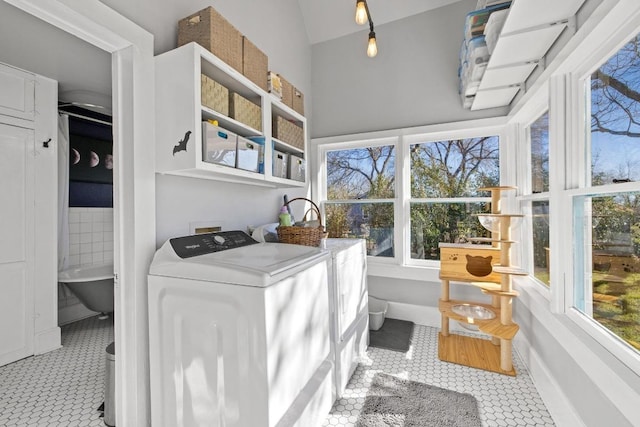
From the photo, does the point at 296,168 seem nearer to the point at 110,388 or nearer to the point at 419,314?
the point at 110,388

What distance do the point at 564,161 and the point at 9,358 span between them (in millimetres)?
4051

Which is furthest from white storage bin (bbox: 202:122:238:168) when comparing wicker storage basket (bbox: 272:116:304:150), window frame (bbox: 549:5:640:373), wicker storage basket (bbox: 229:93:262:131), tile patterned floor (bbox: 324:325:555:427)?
window frame (bbox: 549:5:640:373)

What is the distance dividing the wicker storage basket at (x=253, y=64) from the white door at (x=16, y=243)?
2.13 m

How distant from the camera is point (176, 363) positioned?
120cm

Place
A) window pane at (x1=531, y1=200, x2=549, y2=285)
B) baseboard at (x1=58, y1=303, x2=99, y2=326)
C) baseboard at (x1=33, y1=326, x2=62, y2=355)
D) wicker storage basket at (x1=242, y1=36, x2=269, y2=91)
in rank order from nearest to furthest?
1. wicker storage basket at (x1=242, y1=36, x2=269, y2=91)
2. window pane at (x1=531, y1=200, x2=549, y2=285)
3. baseboard at (x1=33, y1=326, x2=62, y2=355)
4. baseboard at (x1=58, y1=303, x2=99, y2=326)

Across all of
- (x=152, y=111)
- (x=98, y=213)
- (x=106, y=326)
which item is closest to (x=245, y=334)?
(x=152, y=111)

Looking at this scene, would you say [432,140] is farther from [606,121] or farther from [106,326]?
[106,326]

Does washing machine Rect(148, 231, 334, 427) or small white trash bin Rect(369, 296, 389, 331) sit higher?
washing machine Rect(148, 231, 334, 427)

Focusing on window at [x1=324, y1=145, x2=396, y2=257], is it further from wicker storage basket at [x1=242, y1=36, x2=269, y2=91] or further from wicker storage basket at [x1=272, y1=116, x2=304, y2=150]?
wicker storage basket at [x1=242, y1=36, x2=269, y2=91]

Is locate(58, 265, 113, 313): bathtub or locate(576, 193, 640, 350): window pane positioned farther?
locate(58, 265, 113, 313): bathtub

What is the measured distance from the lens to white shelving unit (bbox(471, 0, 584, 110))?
1.24 metres

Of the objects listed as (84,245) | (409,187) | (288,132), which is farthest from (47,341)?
(409,187)

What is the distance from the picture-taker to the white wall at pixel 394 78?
2.59m

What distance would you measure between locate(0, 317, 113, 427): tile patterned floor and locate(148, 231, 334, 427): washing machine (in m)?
0.76
